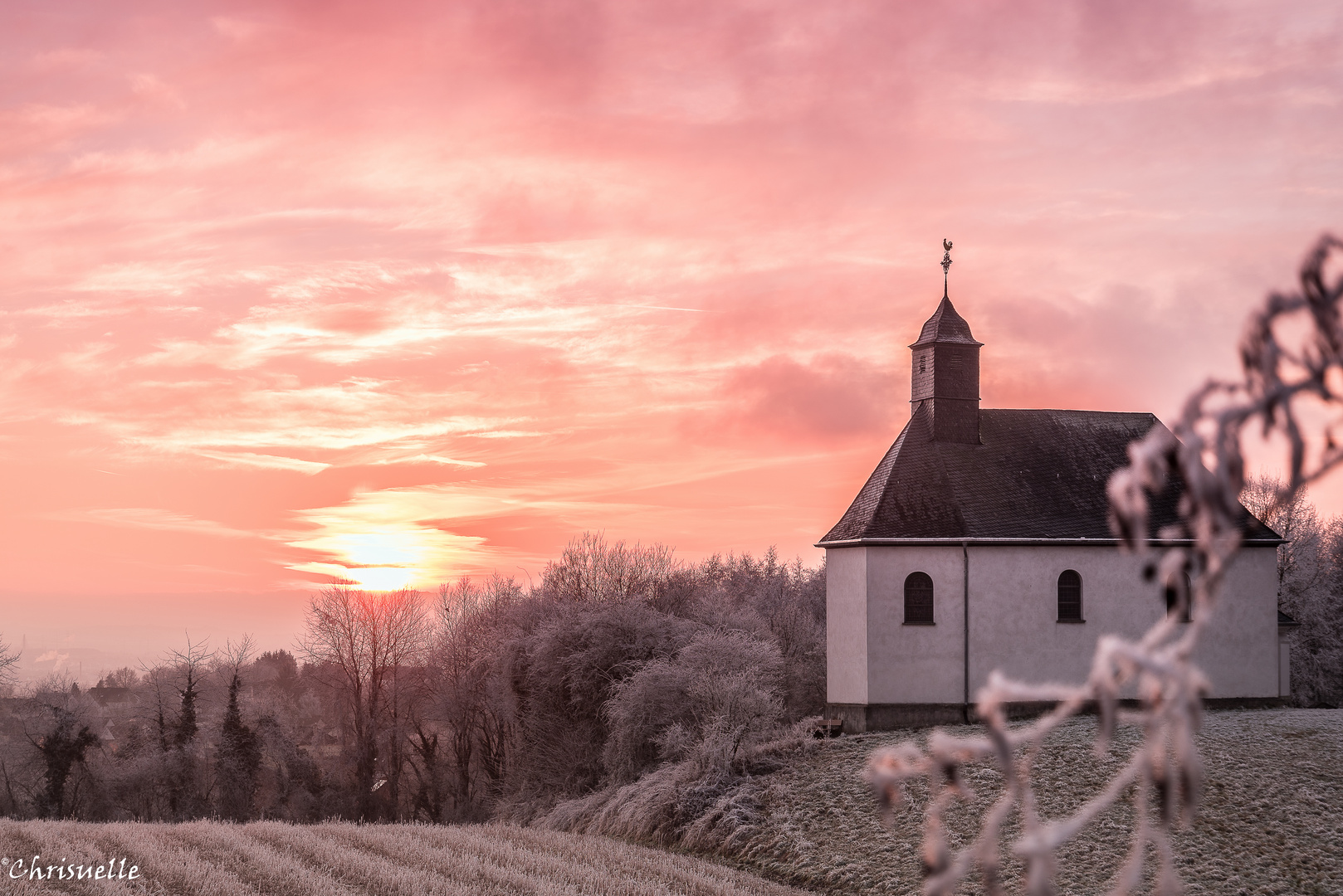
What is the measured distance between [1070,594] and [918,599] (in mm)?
4133

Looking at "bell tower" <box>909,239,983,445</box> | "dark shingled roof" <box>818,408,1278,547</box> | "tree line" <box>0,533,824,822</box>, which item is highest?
"bell tower" <box>909,239,983,445</box>

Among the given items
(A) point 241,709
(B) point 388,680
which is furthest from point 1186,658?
(B) point 388,680

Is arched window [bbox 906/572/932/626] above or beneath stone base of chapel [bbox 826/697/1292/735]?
above

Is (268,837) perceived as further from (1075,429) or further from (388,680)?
(388,680)

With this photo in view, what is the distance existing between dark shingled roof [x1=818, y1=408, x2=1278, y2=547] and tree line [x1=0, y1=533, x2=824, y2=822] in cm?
540

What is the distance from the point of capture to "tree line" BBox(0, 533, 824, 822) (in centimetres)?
3089

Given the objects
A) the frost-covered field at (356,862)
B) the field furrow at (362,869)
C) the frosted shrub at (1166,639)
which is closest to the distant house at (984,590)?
the frost-covered field at (356,862)

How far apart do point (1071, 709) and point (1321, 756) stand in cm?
2263

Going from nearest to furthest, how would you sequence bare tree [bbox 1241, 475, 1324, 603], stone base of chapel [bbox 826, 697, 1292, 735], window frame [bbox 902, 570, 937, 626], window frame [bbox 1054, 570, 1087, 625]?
stone base of chapel [bbox 826, 697, 1292, 735] → window frame [bbox 902, 570, 937, 626] → window frame [bbox 1054, 570, 1087, 625] → bare tree [bbox 1241, 475, 1324, 603]

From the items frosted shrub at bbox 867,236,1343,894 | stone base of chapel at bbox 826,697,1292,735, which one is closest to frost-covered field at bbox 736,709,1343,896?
stone base of chapel at bbox 826,697,1292,735

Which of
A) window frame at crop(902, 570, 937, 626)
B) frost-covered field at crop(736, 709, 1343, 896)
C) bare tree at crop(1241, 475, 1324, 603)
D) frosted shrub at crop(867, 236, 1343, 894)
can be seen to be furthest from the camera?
bare tree at crop(1241, 475, 1324, 603)

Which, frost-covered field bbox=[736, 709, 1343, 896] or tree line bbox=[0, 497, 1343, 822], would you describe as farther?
tree line bbox=[0, 497, 1343, 822]

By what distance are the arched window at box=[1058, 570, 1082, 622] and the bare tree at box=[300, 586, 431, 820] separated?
3123 cm

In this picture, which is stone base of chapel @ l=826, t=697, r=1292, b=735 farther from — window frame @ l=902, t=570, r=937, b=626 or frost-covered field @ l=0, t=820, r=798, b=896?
frost-covered field @ l=0, t=820, r=798, b=896
